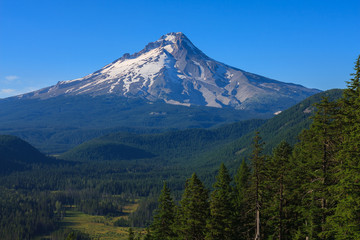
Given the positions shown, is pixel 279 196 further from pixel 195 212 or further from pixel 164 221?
pixel 164 221

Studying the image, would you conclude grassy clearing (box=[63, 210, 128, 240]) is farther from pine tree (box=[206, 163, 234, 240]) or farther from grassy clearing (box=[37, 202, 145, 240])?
pine tree (box=[206, 163, 234, 240])

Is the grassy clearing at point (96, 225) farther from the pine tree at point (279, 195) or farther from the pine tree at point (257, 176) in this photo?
the pine tree at point (257, 176)

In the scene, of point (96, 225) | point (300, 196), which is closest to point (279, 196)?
point (300, 196)

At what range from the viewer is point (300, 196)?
38.5 meters

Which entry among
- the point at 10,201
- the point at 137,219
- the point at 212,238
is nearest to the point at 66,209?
the point at 10,201

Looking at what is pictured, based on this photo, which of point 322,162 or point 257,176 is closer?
point 322,162

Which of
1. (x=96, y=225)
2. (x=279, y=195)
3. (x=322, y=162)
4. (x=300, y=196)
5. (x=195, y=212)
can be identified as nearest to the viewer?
(x=322, y=162)

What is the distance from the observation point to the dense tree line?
28.7 m

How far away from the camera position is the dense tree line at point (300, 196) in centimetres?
2873

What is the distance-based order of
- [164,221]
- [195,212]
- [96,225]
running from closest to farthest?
[195,212], [164,221], [96,225]

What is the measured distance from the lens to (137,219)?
539 ft

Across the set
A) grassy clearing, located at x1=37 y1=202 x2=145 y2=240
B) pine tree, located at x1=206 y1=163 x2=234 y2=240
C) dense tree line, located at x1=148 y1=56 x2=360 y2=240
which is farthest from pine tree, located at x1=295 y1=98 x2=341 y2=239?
grassy clearing, located at x1=37 y1=202 x2=145 y2=240

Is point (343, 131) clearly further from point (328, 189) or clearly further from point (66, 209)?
point (66, 209)

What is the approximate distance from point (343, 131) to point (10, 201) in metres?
178
